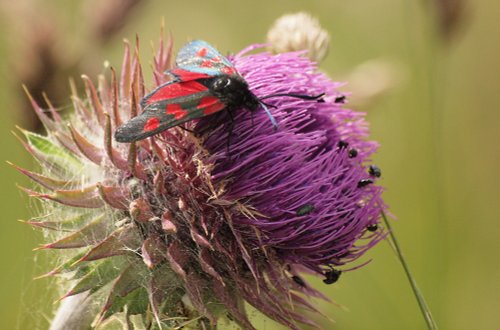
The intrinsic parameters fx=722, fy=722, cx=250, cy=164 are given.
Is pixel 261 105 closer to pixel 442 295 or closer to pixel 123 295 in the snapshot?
pixel 123 295

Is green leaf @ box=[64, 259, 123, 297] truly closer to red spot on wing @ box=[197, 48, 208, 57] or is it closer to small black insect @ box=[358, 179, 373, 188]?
red spot on wing @ box=[197, 48, 208, 57]

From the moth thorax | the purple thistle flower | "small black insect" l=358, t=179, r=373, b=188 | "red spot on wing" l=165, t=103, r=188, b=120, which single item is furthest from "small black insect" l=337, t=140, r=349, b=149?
"red spot on wing" l=165, t=103, r=188, b=120

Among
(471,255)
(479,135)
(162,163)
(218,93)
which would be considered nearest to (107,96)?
(162,163)

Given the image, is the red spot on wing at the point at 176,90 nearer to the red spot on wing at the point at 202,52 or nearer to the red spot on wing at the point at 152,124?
the red spot on wing at the point at 152,124

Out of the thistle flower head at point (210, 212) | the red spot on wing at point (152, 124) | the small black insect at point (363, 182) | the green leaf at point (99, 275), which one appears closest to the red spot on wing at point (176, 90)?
the red spot on wing at point (152, 124)

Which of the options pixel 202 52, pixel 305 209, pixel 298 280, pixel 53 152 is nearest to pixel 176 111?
pixel 202 52

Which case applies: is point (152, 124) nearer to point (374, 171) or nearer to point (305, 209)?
point (305, 209)
